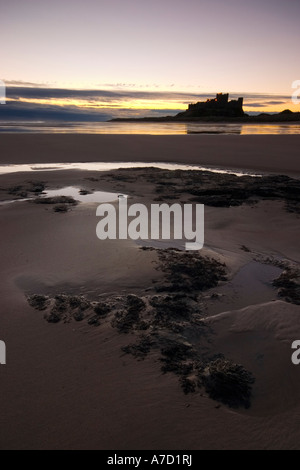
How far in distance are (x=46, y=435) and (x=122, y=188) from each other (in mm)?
5668

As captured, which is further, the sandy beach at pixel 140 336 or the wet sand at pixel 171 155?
the wet sand at pixel 171 155

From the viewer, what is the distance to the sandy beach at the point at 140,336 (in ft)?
5.62

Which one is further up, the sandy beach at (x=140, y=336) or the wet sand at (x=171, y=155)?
the wet sand at (x=171, y=155)

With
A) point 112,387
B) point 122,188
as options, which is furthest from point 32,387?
point 122,188

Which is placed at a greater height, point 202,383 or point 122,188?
point 122,188

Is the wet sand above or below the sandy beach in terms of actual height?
above

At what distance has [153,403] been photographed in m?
1.85


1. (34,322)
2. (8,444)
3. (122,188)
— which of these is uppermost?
(122,188)

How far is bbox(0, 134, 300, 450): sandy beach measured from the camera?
171 centimetres

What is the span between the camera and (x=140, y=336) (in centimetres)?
238

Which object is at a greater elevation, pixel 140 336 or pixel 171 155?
pixel 171 155

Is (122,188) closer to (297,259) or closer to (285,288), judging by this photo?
(297,259)

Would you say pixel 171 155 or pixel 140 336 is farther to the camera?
pixel 171 155

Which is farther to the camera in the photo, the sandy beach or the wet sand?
the wet sand
